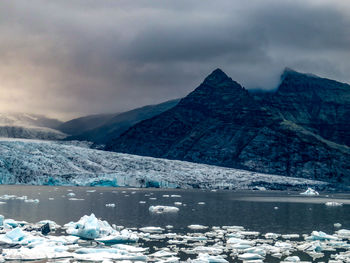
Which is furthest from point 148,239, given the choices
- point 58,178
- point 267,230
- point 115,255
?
point 58,178

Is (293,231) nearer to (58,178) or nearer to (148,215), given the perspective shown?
(148,215)

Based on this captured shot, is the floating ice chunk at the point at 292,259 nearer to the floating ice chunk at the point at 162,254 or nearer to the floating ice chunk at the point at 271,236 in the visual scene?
the floating ice chunk at the point at 162,254

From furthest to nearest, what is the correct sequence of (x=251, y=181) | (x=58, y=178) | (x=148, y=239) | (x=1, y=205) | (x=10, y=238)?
(x=251, y=181)
(x=58, y=178)
(x=1, y=205)
(x=148, y=239)
(x=10, y=238)

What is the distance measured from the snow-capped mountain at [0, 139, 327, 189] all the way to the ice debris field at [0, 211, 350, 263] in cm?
7200

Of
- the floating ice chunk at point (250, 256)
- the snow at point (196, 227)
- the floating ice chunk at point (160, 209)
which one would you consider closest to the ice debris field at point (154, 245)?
the floating ice chunk at point (250, 256)

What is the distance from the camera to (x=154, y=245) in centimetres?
2441

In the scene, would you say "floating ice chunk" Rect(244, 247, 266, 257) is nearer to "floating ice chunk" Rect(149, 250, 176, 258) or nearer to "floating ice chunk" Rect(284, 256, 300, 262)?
"floating ice chunk" Rect(284, 256, 300, 262)

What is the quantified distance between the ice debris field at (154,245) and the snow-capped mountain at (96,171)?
236 feet

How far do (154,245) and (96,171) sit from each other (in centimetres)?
9056

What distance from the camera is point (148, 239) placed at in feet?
86.4

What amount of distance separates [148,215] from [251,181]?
100325 mm

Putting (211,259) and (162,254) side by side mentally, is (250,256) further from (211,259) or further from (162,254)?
(162,254)

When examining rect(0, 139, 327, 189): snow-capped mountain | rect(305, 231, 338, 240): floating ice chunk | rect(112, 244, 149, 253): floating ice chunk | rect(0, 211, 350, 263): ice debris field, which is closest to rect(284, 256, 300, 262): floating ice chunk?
rect(0, 211, 350, 263): ice debris field

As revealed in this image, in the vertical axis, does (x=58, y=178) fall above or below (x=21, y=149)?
below
